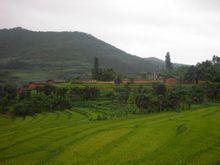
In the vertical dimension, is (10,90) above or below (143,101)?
above

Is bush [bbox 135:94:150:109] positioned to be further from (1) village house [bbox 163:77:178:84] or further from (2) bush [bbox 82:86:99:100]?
(1) village house [bbox 163:77:178:84]

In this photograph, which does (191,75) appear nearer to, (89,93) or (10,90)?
(89,93)

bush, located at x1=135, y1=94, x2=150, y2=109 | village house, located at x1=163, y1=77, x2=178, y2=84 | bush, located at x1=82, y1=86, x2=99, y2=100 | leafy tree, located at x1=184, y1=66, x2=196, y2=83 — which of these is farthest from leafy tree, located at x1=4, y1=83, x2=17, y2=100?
leafy tree, located at x1=184, y1=66, x2=196, y2=83

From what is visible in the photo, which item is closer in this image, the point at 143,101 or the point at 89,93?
the point at 143,101

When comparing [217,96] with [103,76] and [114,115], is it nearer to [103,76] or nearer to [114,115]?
[114,115]

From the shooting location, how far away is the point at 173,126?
46.2 metres

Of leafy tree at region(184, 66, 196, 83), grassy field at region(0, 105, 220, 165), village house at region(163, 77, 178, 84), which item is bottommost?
grassy field at region(0, 105, 220, 165)

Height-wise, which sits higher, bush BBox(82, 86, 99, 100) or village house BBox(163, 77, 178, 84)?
village house BBox(163, 77, 178, 84)

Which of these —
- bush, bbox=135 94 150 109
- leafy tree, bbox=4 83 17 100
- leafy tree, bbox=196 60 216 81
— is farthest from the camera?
leafy tree, bbox=196 60 216 81

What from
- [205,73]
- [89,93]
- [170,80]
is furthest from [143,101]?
[170,80]

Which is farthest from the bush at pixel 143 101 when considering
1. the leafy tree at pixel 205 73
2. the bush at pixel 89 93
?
the leafy tree at pixel 205 73

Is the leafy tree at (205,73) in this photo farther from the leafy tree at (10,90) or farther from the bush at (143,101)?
the leafy tree at (10,90)

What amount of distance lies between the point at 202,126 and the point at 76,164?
75.0 feet

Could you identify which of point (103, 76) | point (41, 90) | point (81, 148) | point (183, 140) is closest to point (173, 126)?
point (183, 140)
